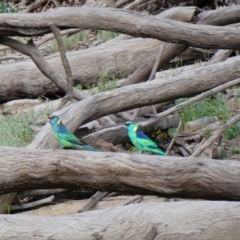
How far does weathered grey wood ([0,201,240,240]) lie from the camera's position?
3.69 m

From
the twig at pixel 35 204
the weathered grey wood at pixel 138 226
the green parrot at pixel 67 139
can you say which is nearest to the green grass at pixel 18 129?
the twig at pixel 35 204

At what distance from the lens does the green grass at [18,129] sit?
23.5ft

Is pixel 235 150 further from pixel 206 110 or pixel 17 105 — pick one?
pixel 17 105

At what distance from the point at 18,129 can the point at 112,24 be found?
1560 millimetres

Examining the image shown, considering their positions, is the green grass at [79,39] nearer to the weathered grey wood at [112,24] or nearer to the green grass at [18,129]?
the green grass at [18,129]

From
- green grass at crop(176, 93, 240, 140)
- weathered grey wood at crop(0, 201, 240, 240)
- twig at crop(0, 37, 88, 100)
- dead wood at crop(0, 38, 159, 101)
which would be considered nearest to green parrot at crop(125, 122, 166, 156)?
twig at crop(0, 37, 88, 100)

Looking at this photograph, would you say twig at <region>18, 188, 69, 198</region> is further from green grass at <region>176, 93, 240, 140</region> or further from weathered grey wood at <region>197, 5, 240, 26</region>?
weathered grey wood at <region>197, 5, 240, 26</region>

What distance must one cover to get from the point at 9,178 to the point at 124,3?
724 cm

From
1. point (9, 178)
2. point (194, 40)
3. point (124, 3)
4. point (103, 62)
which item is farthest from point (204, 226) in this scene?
point (124, 3)

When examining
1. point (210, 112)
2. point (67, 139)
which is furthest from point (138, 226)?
point (210, 112)

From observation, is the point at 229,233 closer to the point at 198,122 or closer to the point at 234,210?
the point at 234,210

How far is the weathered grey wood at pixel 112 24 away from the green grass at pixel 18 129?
1.10 metres

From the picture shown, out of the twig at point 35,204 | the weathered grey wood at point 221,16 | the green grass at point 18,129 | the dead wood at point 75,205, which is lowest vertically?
the dead wood at point 75,205

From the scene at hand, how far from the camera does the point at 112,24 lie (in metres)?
→ 6.59
